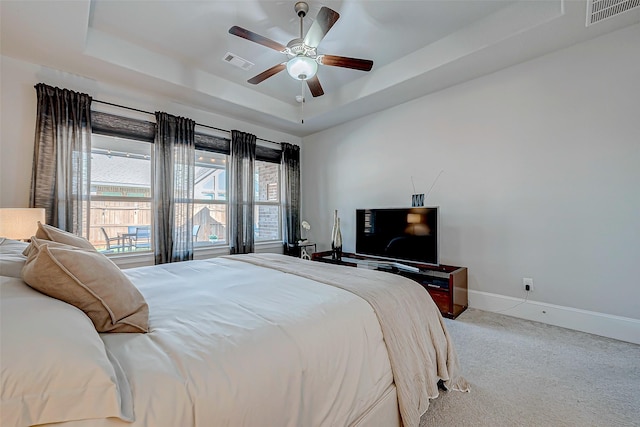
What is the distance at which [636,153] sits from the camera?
2.38 metres

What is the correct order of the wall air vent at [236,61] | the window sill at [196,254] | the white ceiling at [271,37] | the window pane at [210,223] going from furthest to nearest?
the window pane at [210,223], the window sill at [196,254], the wall air vent at [236,61], the white ceiling at [271,37]

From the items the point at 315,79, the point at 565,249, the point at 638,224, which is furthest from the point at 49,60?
the point at 638,224

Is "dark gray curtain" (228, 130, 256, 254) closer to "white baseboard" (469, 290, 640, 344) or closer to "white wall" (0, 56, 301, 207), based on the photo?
"white wall" (0, 56, 301, 207)

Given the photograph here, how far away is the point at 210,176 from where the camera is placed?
423cm

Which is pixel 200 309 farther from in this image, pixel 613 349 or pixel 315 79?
pixel 613 349

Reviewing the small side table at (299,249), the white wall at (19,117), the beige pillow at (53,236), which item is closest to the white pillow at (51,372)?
the beige pillow at (53,236)

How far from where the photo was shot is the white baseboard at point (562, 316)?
2.37 m

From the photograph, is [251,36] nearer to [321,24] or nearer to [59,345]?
[321,24]

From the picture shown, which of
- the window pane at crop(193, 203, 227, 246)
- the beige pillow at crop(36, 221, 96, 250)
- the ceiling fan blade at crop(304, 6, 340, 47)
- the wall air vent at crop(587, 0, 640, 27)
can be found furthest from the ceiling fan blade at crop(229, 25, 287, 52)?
the window pane at crop(193, 203, 227, 246)

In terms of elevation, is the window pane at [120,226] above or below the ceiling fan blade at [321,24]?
below

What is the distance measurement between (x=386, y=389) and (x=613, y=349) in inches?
92.3

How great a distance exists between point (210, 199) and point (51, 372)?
3.82m

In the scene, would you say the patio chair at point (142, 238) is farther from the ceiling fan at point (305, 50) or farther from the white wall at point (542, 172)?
the white wall at point (542, 172)

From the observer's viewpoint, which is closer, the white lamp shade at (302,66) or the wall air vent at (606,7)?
the wall air vent at (606,7)
